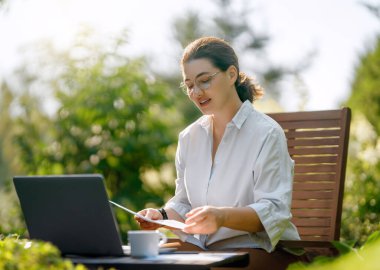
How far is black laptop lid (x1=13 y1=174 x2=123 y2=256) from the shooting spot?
2.68 m

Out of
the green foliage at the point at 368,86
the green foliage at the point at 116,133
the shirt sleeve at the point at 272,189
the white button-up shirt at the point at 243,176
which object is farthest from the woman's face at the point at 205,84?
the green foliage at the point at 368,86

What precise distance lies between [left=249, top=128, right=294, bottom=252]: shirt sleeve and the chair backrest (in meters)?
0.43

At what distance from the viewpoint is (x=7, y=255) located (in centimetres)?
220

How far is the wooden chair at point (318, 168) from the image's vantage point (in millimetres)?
3844

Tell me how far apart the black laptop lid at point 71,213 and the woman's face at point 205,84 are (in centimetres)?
97

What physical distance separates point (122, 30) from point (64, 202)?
19.0 feet

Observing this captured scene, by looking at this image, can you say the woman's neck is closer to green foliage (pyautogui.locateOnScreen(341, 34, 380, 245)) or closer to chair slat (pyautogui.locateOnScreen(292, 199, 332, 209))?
chair slat (pyautogui.locateOnScreen(292, 199, 332, 209))

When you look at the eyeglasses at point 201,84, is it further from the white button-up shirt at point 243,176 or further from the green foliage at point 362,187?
the green foliage at point 362,187

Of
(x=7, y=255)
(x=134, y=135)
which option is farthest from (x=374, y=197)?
(x=7, y=255)

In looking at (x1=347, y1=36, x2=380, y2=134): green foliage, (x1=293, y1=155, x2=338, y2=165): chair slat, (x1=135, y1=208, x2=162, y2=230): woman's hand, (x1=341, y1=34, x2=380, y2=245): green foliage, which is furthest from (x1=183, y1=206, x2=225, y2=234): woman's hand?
(x1=347, y1=36, x2=380, y2=134): green foliage

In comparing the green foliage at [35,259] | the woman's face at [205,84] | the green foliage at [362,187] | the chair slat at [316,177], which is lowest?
the green foliage at [362,187]

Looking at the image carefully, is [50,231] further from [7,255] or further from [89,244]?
[7,255]

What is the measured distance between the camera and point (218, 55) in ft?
12.0

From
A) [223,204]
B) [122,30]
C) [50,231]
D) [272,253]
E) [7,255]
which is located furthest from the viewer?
[122,30]
